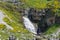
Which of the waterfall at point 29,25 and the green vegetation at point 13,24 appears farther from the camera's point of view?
the waterfall at point 29,25

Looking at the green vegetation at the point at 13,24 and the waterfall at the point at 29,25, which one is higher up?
the green vegetation at the point at 13,24

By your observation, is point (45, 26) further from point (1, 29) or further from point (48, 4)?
point (1, 29)

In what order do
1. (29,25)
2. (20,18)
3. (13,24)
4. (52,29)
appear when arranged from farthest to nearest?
(52,29) → (20,18) → (29,25) → (13,24)

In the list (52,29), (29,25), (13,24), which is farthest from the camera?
(52,29)

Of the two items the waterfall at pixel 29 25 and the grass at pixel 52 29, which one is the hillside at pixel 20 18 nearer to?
the grass at pixel 52 29

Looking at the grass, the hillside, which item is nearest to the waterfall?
the hillside

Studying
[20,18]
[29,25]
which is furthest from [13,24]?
[20,18]

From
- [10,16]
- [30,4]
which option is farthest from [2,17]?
[30,4]

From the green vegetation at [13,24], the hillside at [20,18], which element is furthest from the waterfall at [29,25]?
the green vegetation at [13,24]

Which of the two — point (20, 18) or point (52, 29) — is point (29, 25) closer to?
point (20, 18)

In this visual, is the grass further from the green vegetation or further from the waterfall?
the green vegetation

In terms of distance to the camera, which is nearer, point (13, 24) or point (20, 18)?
point (13, 24)
